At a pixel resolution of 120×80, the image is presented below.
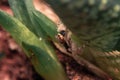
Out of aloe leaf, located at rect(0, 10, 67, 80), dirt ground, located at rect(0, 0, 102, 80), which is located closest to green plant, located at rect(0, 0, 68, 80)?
aloe leaf, located at rect(0, 10, 67, 80)

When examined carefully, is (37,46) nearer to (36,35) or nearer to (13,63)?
(36,35)

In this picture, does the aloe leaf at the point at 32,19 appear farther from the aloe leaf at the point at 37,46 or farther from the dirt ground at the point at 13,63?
the dirt ground at the point at 13,63

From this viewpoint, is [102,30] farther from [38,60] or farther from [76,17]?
[38,60]

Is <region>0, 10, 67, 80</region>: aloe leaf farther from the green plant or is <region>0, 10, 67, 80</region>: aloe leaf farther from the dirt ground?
the dirt ground

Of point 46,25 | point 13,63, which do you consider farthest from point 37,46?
point 13,63

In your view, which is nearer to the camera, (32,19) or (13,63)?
(32,19)

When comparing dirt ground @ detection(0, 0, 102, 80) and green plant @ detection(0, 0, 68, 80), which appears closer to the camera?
green plant @ detection(0, 0, 68, 80)

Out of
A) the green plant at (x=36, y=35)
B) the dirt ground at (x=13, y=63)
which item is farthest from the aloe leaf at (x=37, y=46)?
the dirt ground at (x=13, y=63)
